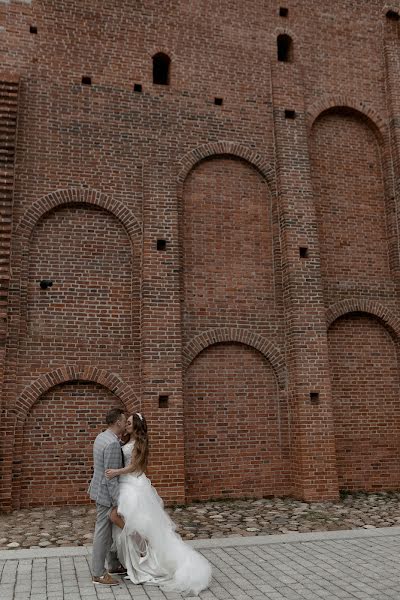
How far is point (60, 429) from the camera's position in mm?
9312

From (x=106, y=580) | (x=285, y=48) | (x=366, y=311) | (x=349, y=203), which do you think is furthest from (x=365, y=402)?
(x=285, y=48)

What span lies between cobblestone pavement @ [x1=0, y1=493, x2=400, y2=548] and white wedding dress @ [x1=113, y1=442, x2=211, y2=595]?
156 centimetres

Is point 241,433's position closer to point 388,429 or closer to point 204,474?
point 204,474

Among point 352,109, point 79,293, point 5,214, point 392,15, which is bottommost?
point 79,293

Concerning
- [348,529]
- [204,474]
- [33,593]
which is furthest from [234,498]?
[33,593]

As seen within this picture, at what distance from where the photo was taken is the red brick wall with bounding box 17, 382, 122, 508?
903 centimetres

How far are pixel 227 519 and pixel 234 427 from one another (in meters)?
2.13

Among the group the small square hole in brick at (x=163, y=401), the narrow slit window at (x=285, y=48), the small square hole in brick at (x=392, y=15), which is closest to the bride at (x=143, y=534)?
the small square hole in brick at (x=163, y=401)

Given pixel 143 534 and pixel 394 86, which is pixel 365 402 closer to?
pixel 143 534

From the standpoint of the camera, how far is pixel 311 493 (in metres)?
9.77

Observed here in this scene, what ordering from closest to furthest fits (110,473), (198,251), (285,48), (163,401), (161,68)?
(110,473), (163,401), (198,251), (161,68), (285,48)

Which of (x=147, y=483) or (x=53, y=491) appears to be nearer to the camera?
(x=147, y=483)

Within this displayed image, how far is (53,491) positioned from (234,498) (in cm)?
328

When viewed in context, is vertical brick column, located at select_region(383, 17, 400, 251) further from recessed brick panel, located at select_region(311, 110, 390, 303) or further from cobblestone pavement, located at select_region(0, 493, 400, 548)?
cobblestone pavement, located at select_region(0, 493, 400, 548)
